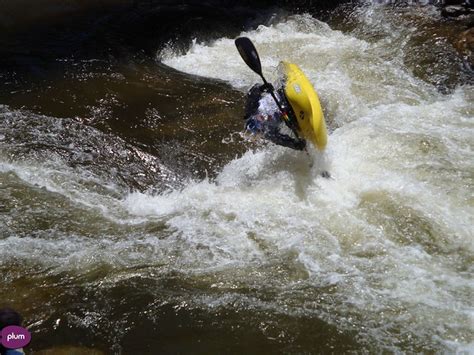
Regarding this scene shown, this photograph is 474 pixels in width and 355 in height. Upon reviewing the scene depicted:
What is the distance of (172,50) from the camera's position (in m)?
7.66

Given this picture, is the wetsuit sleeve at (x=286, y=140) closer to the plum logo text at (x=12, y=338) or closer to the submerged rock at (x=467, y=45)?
the plum logo text at (x=12, y=338)

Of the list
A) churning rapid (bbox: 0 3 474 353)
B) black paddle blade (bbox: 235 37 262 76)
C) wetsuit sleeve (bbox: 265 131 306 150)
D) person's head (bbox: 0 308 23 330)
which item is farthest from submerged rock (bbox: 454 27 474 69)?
person's head (bbox: 0 308 23 330)

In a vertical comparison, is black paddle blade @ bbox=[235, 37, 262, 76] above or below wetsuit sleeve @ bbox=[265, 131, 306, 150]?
above

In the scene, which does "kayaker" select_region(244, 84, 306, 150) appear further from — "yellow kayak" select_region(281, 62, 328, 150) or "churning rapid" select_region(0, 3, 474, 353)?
"churning rapid" select_region(0, 3, 474, 353)

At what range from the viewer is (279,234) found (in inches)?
154

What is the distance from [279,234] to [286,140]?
84cm

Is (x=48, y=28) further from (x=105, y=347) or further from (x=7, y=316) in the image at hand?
(x=7, y=316)

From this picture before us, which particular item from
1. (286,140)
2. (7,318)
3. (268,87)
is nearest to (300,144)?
(286,140)

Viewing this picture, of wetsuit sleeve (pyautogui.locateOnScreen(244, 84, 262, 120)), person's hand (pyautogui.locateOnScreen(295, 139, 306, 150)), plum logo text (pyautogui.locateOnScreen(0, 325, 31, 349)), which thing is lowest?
person's hand (pyautogui.locateOnScreen(295, 139, 306, 150))

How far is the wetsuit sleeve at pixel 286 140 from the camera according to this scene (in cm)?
422

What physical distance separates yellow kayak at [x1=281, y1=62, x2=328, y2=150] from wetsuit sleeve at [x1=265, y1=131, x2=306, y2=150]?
66mm

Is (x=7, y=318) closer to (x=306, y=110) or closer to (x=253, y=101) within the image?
(x=306, y=110)

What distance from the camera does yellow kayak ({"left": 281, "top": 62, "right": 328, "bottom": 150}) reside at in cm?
402

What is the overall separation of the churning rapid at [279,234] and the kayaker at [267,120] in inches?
15.2
